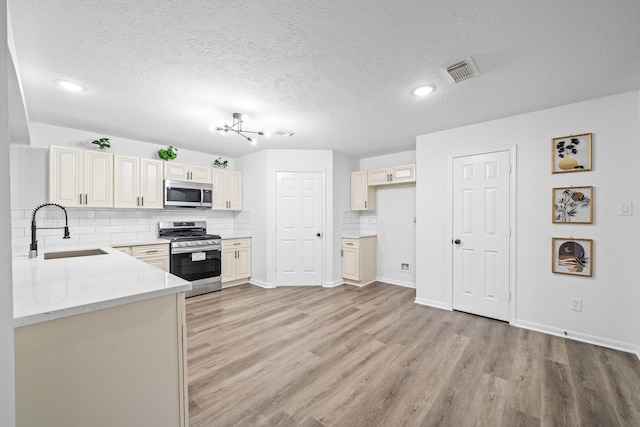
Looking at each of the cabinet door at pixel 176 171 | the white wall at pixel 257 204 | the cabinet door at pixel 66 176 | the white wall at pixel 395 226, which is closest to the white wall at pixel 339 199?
the white wall at pixel 395 226

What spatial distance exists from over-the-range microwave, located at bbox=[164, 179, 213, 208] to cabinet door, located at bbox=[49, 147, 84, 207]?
100 cm

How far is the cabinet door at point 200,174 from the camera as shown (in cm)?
438

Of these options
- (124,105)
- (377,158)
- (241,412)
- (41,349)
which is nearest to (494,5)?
(41,349)

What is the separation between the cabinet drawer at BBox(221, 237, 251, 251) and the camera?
4.54 m

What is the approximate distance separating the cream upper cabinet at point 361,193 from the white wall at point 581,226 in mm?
1674

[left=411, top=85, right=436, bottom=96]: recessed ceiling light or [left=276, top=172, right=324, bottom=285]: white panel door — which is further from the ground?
[left=411, top=85, right=436, bottom=96]: recessed ceiling light

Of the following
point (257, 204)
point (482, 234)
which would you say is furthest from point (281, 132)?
point (482, 234)

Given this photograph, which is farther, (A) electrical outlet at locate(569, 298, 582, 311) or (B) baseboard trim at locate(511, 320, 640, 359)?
(A) electrical outlet at locate(569, 298, 582, 311)

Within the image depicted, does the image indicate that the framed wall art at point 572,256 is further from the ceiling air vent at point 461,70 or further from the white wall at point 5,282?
the white wall at point 5,282

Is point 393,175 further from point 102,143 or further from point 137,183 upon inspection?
point 102,143

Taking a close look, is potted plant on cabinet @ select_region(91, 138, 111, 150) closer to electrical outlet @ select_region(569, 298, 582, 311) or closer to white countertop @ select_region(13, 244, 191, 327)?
white countertop @ select_region(13, 244, 191, 327)

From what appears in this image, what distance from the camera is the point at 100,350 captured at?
111 centimetres

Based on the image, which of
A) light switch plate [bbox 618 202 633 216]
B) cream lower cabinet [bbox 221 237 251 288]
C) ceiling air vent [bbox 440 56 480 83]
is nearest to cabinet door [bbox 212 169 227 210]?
cream lower cabinet [bbox 221 237 251 288]

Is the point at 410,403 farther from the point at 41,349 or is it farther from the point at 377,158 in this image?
the point at 377,158
